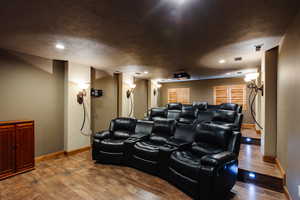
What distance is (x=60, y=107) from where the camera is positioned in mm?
4184

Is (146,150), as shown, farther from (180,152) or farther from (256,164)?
(256,164)

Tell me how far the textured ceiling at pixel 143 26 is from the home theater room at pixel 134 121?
0.06 feet

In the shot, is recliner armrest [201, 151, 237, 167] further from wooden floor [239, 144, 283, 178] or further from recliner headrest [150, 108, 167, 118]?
recliner headrest [150, 108, 167, 118]

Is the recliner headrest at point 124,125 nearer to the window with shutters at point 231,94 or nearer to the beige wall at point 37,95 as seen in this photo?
the beige wall at point 37,95

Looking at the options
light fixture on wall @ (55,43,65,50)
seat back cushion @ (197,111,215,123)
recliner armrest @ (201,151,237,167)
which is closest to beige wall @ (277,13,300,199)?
recliner armrest @ (201,151,237,167)

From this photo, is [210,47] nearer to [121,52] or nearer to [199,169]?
[121,52]

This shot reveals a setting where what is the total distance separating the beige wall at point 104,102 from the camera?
5141mm

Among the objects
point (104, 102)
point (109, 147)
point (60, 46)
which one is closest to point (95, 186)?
point (109, 147)

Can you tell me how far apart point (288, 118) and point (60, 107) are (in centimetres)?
503

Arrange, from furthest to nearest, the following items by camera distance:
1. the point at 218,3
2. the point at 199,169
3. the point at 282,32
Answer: the point at 282,32 → the point at 199,169 → the point at 218,3

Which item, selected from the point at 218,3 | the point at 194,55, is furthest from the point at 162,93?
the point at 218,3

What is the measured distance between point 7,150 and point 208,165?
3.77 metres

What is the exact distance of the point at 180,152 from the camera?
9.37ft

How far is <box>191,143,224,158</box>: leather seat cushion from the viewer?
271 cm
